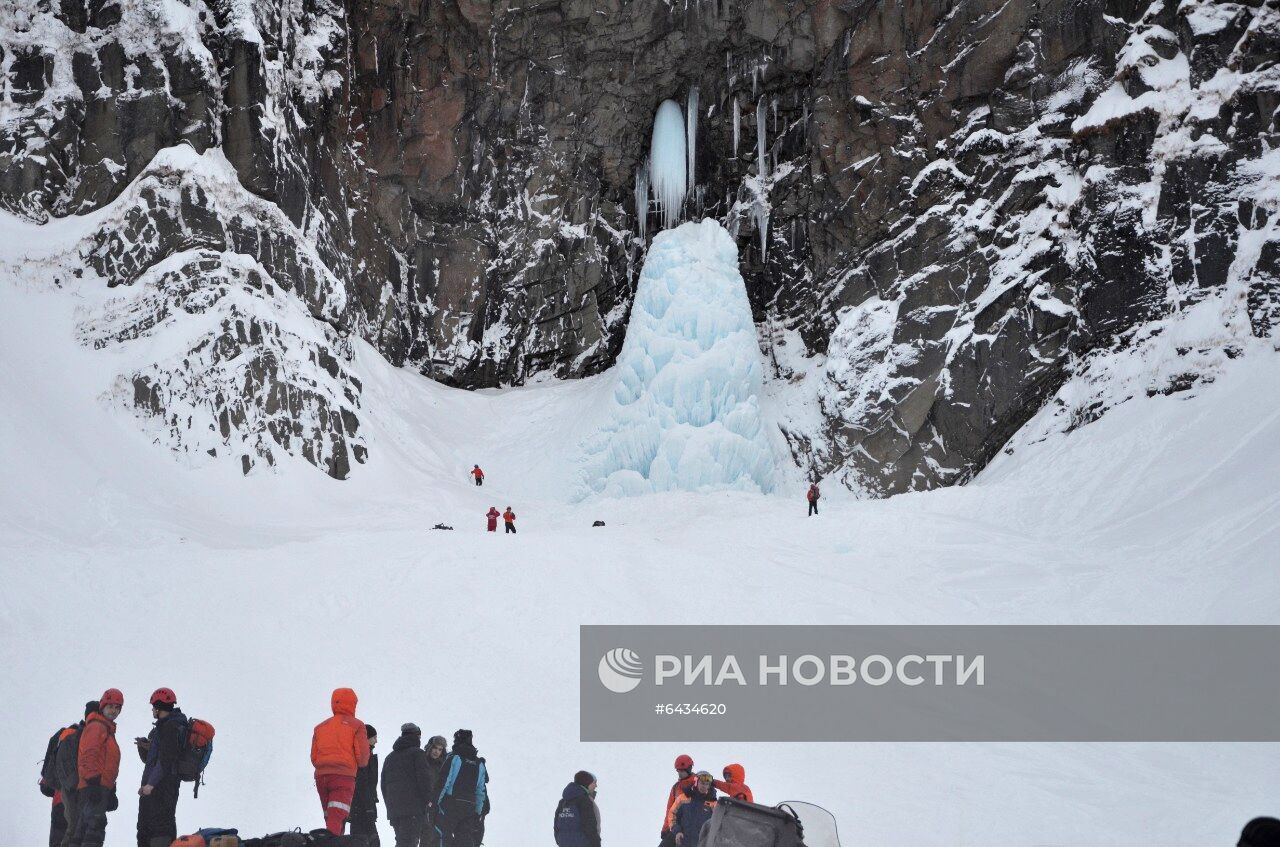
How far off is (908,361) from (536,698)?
18744 millimetres

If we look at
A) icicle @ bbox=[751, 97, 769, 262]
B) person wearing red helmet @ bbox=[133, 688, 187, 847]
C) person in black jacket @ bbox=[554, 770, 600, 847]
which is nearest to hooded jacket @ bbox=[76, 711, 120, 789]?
person wearing red helmet @ bbox=[133, 688, 187, 847]

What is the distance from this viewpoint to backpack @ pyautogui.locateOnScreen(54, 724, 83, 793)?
6191 millimetres

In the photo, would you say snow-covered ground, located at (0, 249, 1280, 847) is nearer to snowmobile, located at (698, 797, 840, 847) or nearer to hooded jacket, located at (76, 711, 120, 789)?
hooded jacket, located at (76, 711, 120, 789)

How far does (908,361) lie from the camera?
2755cm

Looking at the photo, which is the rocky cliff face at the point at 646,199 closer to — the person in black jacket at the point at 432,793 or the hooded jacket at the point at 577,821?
the person in black jacket at the point at 432,793

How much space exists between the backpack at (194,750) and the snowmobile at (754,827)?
3602 millimetres

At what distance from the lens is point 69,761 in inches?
244

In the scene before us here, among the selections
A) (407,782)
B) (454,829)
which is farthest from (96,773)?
(454,829)

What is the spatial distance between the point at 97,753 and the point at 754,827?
14.1ft

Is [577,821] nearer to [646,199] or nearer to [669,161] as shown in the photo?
[669,161]

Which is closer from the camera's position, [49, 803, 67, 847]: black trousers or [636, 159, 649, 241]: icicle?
[49, 803, 67, 847]: black trousers

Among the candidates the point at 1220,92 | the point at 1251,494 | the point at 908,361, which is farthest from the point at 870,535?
the point at 1220,92

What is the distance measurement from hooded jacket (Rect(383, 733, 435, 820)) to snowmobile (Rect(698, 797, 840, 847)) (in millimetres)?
2790

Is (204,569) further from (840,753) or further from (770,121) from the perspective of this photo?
(770,121)
